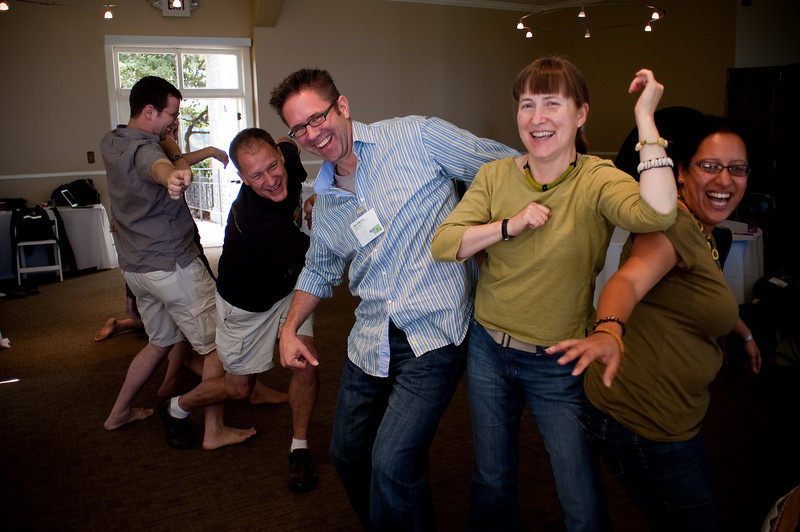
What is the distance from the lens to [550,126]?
1532 mm

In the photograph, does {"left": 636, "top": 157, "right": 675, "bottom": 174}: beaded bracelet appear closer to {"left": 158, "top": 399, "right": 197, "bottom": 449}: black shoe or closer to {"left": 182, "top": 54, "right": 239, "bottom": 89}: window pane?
{"left": 158, "top": 399, "right": 197, "bottom": 449}: black shoe

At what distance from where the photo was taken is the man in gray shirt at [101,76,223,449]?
3.18m

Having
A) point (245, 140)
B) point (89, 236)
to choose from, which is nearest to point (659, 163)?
point (245, 140)

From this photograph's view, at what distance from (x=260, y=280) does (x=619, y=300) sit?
1898 millimetres

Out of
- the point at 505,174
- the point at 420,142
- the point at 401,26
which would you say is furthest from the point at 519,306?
the point at 401,26

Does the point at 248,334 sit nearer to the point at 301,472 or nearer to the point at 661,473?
the point at 301,472

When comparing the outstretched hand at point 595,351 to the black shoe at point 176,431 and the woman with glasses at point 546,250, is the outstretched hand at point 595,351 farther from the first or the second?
the black shoe at point 176,431

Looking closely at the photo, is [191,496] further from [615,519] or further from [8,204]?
[8,204]

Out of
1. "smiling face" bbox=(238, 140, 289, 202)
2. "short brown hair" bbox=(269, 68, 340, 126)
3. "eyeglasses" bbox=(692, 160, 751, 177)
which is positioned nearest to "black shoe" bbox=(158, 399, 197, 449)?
"smiling face" bbox=(238, 140, 289, 202)

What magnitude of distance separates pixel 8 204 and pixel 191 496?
22.1 feet

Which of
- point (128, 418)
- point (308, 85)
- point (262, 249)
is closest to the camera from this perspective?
point (308, 85)

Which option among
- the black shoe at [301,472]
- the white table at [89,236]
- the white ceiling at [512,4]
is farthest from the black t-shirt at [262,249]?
the white ceiling at [512,4]

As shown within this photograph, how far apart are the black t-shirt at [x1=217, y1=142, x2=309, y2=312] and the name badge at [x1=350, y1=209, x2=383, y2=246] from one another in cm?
91

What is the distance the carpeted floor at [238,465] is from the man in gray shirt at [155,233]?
22 cm
